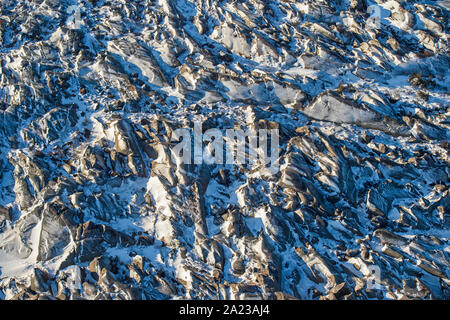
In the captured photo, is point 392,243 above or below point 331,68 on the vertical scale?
below

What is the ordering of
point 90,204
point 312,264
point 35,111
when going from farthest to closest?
point 35,111 → point 90,204 → point 312,264

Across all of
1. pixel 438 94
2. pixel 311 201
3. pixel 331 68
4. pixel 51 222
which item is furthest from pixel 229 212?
pixel 438 94

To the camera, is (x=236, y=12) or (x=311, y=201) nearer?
(x=311, y=201)

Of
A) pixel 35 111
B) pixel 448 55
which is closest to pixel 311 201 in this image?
pixel 448 55

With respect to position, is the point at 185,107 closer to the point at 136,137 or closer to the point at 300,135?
the point at 136,137
